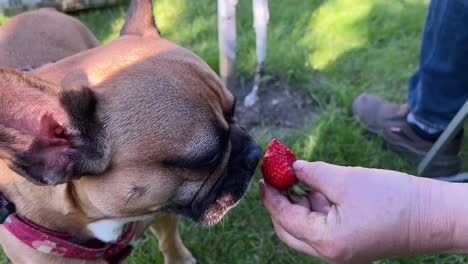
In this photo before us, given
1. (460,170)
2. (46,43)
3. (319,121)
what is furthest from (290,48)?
(46,43)

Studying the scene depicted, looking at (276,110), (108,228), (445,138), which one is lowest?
(276,110)

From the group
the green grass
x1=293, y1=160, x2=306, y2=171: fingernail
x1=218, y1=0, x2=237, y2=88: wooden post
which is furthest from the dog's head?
x1=218, y1=0, x2=237, y2=88: wooden post

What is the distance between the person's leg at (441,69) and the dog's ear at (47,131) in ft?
6.37

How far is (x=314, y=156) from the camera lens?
295 centimetres

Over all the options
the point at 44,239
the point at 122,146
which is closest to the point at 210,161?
the point at 122,146

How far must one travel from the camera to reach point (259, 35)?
299cm

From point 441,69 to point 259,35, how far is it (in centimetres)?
110

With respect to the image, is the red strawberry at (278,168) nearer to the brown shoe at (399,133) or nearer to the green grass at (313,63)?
the green grass at (313,63)

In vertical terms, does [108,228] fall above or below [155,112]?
below

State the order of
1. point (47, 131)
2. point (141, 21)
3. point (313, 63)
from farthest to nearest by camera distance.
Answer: point (313, 63) → point (141, 21) → point (47, 131)

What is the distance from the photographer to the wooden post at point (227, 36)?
2.84 m

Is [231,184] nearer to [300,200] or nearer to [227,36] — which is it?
[300,200]

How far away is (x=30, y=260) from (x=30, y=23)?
4.57 ft

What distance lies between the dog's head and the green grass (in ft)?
3.03
